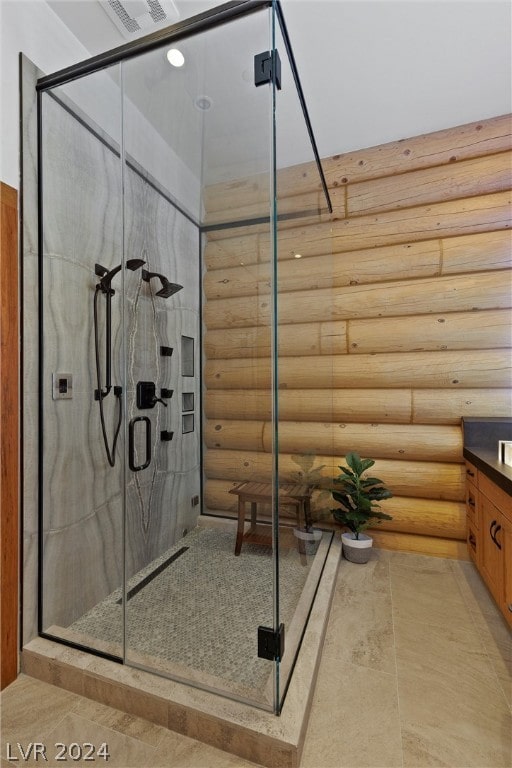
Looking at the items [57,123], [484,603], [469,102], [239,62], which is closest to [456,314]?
[469,102]

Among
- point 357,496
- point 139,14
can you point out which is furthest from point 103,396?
point 139,14

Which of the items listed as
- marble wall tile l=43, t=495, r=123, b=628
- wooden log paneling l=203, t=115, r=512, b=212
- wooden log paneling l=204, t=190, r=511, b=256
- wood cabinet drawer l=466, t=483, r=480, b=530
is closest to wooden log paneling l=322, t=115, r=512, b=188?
wooden log paneling l=203, t=115, r=512, b=212

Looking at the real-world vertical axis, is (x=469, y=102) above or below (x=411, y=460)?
above

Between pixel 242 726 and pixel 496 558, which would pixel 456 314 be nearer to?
pixel 496 558

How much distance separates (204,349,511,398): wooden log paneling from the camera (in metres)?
2.42

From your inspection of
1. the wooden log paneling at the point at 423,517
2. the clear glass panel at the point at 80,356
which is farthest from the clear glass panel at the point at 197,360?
the wooden log paneling at the point at 423,517

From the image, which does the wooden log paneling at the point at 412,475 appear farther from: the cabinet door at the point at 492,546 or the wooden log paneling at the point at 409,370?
the wooden log paneling at the point at 409,370

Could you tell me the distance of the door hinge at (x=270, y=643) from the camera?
1300 mm

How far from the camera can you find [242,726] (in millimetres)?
1218

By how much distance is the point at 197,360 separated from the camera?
5.31ft

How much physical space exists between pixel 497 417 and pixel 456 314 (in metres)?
0.77

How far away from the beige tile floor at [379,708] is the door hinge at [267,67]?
2.35m

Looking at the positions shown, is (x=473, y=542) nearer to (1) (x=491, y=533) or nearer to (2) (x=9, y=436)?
(1) (x=491, y=533)

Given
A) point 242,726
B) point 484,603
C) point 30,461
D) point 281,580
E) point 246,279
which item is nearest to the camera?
point 242,726
